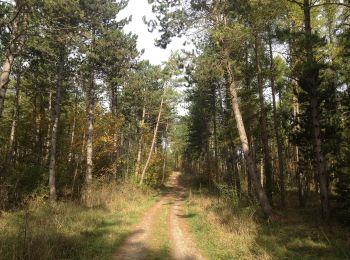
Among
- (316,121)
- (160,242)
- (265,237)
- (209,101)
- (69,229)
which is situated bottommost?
(160,242)

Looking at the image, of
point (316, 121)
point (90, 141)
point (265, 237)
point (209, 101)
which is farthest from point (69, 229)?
point (209, 101)

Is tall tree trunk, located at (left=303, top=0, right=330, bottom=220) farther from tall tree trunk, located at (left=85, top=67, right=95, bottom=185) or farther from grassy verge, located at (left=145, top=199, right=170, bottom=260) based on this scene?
tall tree trunk, located at (left=85, top=67, right=95, bottom=185)

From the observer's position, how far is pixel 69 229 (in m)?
9.99

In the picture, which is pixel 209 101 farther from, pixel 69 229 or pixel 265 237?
pixel 69 229

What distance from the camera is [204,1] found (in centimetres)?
1423

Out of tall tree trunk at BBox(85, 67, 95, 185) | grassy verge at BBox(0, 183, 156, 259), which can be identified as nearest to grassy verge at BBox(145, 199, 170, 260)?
grassy verge at BBox(0, 183, 156, 259)

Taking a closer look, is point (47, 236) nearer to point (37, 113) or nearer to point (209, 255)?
point (209, 255)

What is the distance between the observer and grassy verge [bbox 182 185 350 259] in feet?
28.7

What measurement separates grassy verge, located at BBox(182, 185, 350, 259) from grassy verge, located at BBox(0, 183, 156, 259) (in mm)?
3127

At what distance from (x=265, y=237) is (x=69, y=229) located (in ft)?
21.5

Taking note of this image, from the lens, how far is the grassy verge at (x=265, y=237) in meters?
8.74

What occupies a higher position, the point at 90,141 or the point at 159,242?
the point at 90,141

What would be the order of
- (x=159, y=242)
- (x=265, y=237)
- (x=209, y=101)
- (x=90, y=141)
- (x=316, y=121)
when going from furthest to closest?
(x=209, y=101), (x=90, y=141), (x=316, y=121), (x=265, y=237), (x=159, y=242)

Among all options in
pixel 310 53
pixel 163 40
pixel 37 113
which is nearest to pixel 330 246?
pixel 310 53
